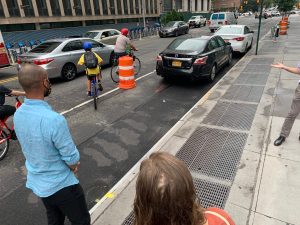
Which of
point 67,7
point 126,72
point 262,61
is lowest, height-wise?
point 262,61

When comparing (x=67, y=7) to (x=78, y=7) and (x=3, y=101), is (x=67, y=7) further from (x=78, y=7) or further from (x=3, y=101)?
(x=3, y=101)

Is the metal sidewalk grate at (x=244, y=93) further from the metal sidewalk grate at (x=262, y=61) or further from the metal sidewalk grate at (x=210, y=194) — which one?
the metal sidewalk grate at (x=262, y=61)

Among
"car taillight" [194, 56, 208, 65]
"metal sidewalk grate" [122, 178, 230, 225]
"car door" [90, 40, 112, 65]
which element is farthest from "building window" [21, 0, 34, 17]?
"metal sidewalk grate" [122, 178, 230, 225]

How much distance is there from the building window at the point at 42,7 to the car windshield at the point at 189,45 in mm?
24354

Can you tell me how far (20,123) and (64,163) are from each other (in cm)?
53

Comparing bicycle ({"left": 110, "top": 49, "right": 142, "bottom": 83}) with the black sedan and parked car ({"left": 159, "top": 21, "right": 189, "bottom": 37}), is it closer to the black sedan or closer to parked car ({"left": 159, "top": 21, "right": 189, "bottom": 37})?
the black sedan

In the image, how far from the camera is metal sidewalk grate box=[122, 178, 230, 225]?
3420 millimetres

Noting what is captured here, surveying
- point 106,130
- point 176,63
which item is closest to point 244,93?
point 176,63

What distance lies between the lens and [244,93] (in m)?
7.88

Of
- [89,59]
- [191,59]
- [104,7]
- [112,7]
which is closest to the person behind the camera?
[89,59]

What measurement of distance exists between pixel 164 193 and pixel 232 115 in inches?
217

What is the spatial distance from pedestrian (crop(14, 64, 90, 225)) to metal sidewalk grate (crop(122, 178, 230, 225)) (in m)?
1.12

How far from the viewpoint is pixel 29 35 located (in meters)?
27.0

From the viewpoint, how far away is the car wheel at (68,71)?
34.1 feet
